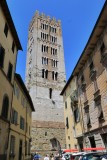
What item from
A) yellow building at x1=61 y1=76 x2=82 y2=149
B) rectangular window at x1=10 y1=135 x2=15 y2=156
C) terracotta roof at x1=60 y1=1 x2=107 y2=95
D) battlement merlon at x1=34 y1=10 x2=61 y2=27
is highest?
battlement merlon at x1=34 y1=10 x2=61 y2=27

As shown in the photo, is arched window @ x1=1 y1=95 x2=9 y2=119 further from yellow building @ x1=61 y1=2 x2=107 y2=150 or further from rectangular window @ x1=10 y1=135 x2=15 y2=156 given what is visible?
yellow building @ x1=61 y1=2 x2=107 y2=150

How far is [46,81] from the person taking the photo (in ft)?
167

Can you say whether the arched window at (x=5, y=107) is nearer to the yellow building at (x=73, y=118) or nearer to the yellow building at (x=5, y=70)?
the yellow building at (x=5, y=70)

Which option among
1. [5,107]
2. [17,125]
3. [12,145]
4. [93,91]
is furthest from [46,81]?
[5,107]

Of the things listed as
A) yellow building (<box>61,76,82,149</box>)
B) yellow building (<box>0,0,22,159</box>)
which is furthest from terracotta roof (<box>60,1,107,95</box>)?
yellow building (<box>0,0,22,159</box>)

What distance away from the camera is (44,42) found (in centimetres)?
5734

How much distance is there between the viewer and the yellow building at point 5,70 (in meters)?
13.3

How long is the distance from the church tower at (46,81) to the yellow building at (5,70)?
28.4m

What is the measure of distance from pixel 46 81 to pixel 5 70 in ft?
119

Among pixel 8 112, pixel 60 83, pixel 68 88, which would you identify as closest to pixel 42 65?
pixel 60 83

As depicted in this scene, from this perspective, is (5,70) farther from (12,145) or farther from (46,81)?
(46,81)

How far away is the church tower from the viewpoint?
43000mm

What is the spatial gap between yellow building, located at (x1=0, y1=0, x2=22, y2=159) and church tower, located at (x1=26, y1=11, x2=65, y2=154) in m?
28.4

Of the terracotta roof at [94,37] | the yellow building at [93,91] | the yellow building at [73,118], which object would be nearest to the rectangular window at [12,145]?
the yellow building at [93,91]
